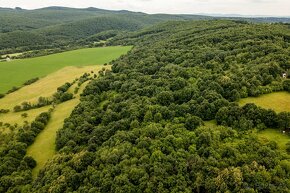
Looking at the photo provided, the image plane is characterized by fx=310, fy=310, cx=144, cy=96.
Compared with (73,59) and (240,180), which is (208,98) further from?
(73,59)

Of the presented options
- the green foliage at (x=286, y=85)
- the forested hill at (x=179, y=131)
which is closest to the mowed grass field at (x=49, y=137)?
the forested hill at (x=179, y=131)

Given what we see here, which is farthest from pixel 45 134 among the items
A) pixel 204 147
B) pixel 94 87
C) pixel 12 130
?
pixel 204 147

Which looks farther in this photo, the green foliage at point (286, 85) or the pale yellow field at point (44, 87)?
the pale yellow field at point (44, 87)

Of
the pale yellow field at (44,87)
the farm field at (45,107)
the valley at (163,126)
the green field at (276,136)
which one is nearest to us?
the valley at (163,126)

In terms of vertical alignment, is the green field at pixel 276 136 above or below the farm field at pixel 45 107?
above

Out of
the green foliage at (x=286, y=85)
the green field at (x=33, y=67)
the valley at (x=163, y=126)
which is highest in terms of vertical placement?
the green foliage at (x=286, y=85)

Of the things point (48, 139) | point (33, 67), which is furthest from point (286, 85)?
point (33, 67)

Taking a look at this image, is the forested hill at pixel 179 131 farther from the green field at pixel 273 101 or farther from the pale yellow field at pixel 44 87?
the pale yellow field at pixel 44 87

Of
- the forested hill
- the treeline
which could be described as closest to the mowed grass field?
the treeline
